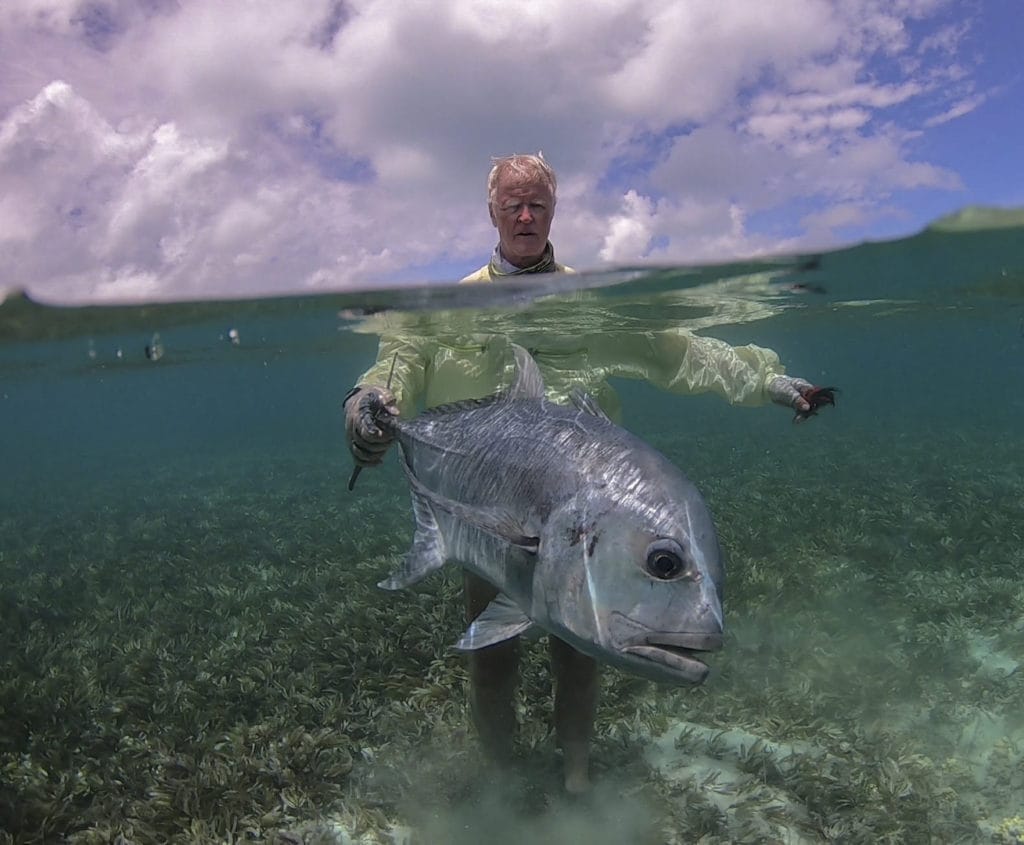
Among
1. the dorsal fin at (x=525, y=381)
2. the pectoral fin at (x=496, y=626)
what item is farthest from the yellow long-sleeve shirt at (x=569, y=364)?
the pectoral fin at (x=496, y=626)

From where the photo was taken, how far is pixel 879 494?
12.3 m

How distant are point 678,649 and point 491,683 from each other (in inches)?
90.6

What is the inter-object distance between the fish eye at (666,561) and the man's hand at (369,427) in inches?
61.2

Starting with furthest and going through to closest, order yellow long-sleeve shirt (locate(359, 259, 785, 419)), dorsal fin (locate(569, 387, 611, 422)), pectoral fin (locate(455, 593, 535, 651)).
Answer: yellow long-sleeve shirt (locate(359, 259, 785, 419)) < dorsal fin (locate(569, 387, 611, 422)) < pectoral fin (locate(455, 593, 535, 651))

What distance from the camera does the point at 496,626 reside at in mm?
2582

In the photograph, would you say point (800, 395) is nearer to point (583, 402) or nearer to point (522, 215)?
point (583, 402)

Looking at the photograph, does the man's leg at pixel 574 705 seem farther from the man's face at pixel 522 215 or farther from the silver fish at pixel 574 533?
the man's face at pixel 522 215

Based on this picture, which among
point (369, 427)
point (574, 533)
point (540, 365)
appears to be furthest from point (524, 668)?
point (574, 533)

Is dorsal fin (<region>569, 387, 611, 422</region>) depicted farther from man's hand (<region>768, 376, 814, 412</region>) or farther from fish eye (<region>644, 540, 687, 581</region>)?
man's hand (<region>768, 376, 814, 412</region>)

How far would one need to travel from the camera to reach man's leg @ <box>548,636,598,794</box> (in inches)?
157

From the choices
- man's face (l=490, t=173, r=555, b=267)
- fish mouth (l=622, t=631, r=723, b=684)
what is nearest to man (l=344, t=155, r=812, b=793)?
man's face (l=490, t=173, r=555, b=267)

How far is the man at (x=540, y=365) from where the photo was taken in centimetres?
389

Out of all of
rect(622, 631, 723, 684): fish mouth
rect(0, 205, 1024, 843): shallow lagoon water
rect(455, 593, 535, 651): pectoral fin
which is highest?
rect(622, 631, 723, 684): fish mouth

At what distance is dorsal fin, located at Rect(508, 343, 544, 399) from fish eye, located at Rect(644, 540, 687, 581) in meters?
1.09
